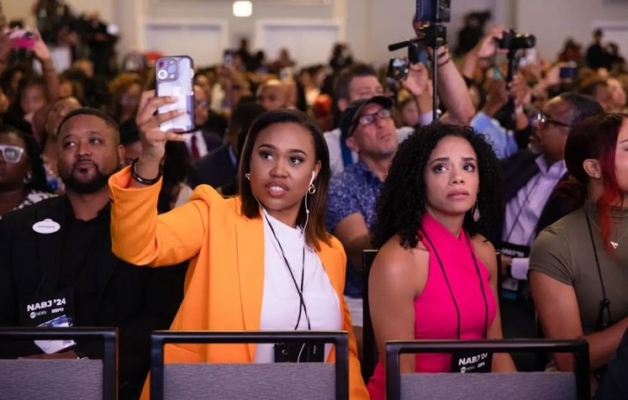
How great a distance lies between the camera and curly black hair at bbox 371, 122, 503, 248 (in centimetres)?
308

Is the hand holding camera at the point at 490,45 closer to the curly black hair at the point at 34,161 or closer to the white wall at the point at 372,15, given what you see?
the curly black hair at the point at 34,161

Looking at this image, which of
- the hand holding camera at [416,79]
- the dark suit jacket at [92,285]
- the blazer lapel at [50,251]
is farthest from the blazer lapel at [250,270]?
the hand holding camera at [416,79]

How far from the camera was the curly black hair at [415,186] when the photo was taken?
3.08 metres

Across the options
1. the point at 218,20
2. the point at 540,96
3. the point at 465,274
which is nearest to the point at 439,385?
the point at 465,274

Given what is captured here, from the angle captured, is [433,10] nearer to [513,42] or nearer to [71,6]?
[513,42]

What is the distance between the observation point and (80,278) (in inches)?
142

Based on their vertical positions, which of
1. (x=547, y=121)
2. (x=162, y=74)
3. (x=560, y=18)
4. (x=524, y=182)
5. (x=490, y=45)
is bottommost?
(x=524, y=182)

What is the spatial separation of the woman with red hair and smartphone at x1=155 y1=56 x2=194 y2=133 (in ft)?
4.02

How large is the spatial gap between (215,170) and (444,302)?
2.98m

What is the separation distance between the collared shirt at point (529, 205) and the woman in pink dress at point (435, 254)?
4.52ft

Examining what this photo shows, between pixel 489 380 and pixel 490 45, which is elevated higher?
pixel 490 45

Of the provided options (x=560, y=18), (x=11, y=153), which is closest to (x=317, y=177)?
(x=11, y=153)

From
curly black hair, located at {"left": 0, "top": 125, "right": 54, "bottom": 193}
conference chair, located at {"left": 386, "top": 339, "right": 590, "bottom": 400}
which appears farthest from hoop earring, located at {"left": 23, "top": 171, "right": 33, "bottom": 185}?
conference chair, located at {"left": 386, "top": 339, "right": 590, "bottom": 400}

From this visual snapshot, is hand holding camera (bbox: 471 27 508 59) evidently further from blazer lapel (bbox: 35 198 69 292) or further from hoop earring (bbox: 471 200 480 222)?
blazer lapel (bbox: 35 198 69 292)
